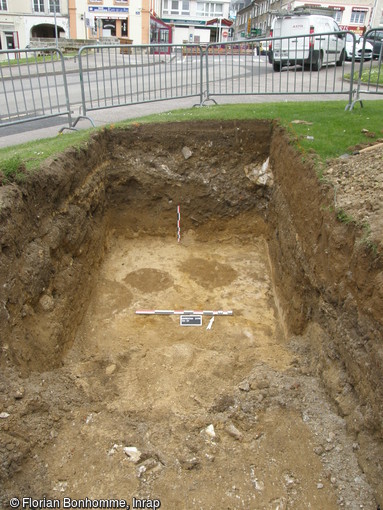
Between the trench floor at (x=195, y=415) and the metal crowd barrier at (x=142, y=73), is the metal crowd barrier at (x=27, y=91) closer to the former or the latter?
the metal crowd barrier at (x=142, y=73)

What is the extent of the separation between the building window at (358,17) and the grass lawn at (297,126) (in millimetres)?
42341

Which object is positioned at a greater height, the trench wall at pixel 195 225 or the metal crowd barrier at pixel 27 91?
the metal crowd barrier at pixel 27 91

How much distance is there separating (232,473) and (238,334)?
241 centimetres

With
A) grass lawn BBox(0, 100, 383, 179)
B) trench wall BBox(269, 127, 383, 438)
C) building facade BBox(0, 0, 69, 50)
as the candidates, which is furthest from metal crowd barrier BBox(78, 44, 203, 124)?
building facade BBox(0, 0, 69, 50)

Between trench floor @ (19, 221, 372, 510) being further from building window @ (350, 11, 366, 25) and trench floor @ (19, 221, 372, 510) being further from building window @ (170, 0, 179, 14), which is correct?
building window @ (170, 0, 179, 14)

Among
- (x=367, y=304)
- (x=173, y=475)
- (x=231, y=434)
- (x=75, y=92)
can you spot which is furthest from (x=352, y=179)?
(x=75, y=92)

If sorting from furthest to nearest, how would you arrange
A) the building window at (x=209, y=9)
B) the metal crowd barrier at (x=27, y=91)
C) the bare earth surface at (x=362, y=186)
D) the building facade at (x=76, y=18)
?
the building window at (x=209, y=9) < the building facade at (x=76, y=18) < the metal crowd barrier at (x=27, y=91) < the bare earth surface at (x=362, y=186)

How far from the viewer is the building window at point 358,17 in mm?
42500

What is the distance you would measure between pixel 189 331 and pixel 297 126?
4105 mm

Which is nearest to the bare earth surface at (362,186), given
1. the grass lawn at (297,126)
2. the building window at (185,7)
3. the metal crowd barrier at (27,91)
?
the grass lawn at (297,126)

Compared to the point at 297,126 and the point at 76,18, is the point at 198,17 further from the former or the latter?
the point at 297,126

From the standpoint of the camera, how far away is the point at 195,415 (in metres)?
3.67

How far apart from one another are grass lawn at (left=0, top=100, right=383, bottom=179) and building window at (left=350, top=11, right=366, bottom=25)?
42.3 m

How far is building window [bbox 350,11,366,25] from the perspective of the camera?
139 ft
